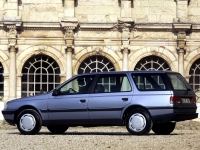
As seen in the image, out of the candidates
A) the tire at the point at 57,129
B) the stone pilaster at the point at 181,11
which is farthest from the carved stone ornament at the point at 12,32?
the tire at the point at 57,129

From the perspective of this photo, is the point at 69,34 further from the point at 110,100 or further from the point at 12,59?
the point at 110,100

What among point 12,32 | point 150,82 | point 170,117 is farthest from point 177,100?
point 12,32

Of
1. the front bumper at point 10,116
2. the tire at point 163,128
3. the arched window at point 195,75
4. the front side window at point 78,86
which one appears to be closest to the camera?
the front side window at point 78,86

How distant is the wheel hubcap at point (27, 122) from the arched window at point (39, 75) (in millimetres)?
15345

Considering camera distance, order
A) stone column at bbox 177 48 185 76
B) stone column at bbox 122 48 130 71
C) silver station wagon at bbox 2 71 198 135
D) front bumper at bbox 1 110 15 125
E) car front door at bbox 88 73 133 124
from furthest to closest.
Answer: stone column at bbox 177 48 185 76, stone column at bbox 122 48 130 71, front bumper at bbox 1 110 15 125, car front door at bbox 88 73 133 124, silver station wagon at bbox 2 71 198 135

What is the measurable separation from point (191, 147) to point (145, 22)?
65.9ft

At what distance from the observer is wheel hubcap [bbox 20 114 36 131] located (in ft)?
65.1

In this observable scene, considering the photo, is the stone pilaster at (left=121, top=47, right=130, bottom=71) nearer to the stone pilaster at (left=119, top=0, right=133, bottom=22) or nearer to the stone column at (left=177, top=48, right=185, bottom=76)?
the stone pilaster at (left=119, top=0, right=133, bottom=22)

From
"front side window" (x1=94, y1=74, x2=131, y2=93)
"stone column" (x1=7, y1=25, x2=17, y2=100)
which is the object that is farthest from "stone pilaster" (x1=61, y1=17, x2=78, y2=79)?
"front side window" (x1=94, y1=74, x2=131, y2=93)

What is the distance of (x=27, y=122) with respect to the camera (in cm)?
1983

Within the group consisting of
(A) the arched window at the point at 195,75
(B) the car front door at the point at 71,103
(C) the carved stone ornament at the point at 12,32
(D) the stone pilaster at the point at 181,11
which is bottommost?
(B) the car front door at the point at 71,103

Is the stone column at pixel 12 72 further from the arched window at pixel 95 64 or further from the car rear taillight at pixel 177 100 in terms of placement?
the car rear taillight at pixel 177 100

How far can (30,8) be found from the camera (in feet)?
116

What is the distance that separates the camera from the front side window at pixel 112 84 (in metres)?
19.4
